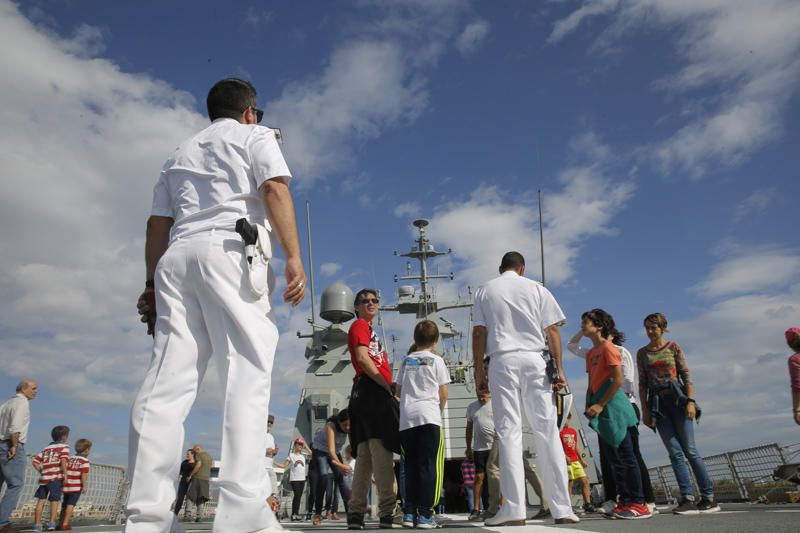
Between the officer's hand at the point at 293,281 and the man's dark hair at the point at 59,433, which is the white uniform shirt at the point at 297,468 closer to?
the man's dark hair at the point at 59,433

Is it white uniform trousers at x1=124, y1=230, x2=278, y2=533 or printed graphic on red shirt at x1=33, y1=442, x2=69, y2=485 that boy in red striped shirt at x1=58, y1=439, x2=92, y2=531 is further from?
white uniform trousers at x1=124, y1=230, x2=278, y2=533

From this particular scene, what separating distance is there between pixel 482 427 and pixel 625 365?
6.50ft

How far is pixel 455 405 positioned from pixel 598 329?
1015 cm

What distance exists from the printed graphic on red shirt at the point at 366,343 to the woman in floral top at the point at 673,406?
2547 millimetres

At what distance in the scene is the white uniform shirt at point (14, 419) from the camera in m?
6.63

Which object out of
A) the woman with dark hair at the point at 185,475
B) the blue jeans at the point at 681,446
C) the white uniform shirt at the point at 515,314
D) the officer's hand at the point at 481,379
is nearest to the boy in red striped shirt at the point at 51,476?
the woman with dark hair at the point at 185,475

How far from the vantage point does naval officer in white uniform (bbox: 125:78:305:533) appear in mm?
2131

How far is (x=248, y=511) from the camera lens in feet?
6.82

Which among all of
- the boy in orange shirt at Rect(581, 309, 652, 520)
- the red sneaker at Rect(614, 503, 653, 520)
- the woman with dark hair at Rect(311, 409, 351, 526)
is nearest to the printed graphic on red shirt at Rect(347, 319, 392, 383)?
the boy in orange shirt at Rect(581, 309, 652, 520)

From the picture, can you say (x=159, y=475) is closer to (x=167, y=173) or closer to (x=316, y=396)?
(x=167, y=173)

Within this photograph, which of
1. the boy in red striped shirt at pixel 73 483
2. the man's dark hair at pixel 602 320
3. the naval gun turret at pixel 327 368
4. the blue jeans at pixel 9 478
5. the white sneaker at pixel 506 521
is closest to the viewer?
the white sneaker at pixel 506 521

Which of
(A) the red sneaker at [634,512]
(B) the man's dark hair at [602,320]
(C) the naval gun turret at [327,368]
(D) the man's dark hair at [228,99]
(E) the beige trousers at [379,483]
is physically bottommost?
(A) the red sneaker at [634,512]

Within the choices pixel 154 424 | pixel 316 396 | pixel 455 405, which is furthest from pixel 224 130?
pixel 316 396

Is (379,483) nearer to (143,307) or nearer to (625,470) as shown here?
(625,470)
